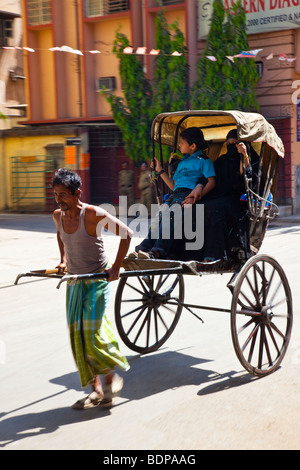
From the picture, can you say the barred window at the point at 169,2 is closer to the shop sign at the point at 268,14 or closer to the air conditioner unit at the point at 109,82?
the shop sign at the point at 268,14

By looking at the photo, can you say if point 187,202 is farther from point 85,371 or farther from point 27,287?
point 27,287

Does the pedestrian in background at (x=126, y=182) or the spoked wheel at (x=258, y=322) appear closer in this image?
the spoked wheel at (x=258, y=322)

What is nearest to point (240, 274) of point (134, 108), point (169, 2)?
point (134, 108)

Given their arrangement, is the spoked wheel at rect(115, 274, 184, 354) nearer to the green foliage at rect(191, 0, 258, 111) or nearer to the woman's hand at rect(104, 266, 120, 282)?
the woman's hand at rect(104, 266, 120, 282)

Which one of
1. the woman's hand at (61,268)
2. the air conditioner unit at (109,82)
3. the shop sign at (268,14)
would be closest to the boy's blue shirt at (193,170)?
the woman's hand at (61,268)

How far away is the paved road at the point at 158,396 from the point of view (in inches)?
154

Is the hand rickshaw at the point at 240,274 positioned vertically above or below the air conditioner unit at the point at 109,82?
below

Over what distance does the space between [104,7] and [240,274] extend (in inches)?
785

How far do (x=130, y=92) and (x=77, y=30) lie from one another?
4283mm

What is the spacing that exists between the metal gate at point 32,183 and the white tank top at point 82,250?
18536 millimetres

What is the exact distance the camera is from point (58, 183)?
14.2 ft

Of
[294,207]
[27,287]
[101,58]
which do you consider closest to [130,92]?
[101,58]

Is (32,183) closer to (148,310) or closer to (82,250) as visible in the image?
(148,310)

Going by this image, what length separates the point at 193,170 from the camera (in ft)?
19.1
